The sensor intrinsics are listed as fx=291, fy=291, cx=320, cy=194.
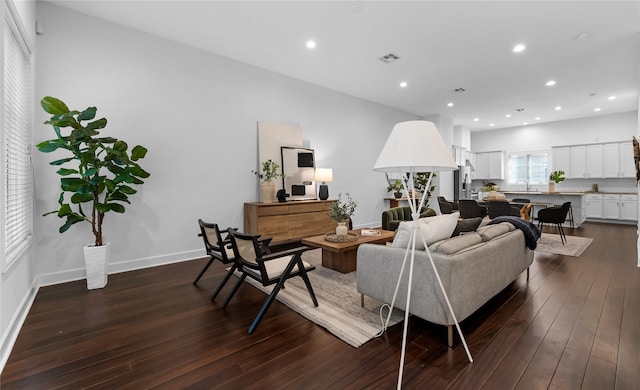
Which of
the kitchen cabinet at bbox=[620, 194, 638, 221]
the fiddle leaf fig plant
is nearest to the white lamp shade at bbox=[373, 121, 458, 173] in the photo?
the fiddle leaf fig plant

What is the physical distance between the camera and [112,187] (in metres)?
3.17

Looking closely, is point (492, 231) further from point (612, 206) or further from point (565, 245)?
point (612, 206)

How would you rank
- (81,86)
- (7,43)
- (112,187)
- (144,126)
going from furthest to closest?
(144,126) < (81,86) < (112,187) < (7,43)

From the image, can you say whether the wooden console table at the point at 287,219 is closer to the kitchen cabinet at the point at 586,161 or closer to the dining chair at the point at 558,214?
the dining chair at the point at 558,214

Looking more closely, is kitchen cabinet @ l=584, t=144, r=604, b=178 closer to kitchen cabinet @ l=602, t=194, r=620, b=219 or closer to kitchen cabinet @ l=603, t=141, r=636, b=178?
kitchen cabinet @ l=603, t=141, r=636, b=178

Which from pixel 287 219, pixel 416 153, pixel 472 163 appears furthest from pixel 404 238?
pixel 472 163

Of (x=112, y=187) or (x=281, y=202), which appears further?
(x=281, y=202)

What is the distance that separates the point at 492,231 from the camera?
2.70 metres

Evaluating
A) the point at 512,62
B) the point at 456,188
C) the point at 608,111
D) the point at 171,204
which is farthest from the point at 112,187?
the point at 608,111

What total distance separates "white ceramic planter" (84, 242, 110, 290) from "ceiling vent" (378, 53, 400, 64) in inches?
186

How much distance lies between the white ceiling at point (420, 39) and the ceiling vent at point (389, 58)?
10 cm

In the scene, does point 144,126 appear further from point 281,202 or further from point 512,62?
point 512,62

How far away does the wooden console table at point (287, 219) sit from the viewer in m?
4.72

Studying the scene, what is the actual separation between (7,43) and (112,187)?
1447 mm
